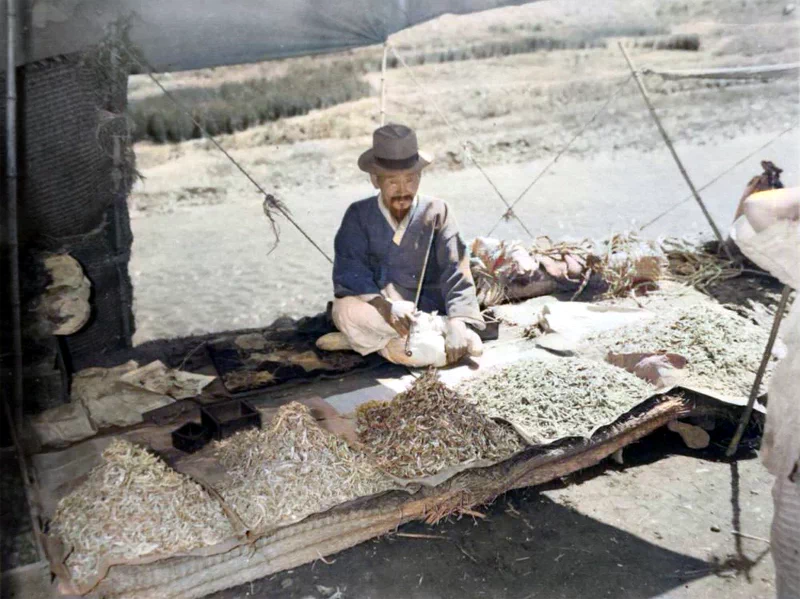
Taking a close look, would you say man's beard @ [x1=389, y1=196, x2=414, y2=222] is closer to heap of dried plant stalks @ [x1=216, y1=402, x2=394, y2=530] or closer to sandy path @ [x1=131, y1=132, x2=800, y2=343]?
heap of dried plant stalks @ [x1=216, y1=402, x2=394, y2=530]

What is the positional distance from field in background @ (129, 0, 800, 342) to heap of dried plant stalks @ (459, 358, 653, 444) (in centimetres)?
284

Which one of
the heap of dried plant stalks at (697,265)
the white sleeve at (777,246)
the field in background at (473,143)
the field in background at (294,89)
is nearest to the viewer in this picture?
the white sleeve at (777,246)

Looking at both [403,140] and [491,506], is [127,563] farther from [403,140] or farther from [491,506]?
[403,140]

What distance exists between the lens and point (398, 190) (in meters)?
4.75

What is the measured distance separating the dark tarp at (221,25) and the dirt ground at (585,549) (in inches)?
110

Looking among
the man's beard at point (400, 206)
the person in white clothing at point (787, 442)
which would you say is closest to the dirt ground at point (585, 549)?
the person in white clothing at point (787, 442)

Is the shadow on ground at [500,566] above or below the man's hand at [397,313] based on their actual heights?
below

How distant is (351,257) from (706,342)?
216cm

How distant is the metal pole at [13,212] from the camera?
3568 millimetres

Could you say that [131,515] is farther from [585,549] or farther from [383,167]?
[383,167]

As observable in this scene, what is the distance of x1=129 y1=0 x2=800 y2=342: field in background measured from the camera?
7.54 m

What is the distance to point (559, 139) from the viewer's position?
11906 mm

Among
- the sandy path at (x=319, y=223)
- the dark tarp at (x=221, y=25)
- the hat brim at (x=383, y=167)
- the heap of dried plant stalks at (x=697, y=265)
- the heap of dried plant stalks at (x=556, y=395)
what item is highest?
the dark tarp at (x=221, y=25)

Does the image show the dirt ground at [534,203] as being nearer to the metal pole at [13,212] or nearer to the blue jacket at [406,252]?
the blue jacket at [406,252]
